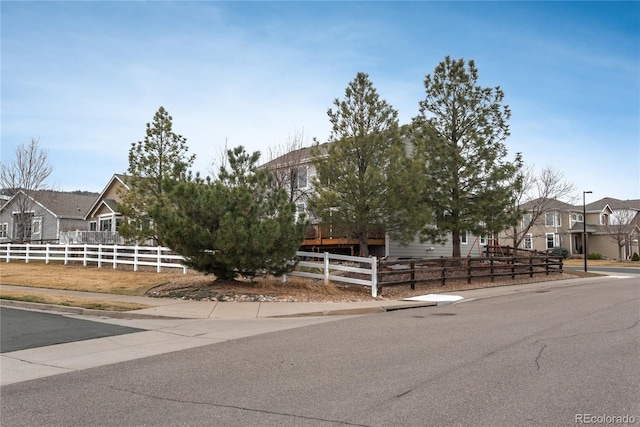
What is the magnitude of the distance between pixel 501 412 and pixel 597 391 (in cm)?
156

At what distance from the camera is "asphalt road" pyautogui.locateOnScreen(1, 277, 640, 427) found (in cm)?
545

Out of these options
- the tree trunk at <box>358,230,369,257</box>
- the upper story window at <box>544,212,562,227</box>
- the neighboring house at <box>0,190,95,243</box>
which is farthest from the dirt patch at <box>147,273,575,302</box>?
the upper story window at <box>544,212,562,227</box>

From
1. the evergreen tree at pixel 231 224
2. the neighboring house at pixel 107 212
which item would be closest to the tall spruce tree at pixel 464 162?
the evergreen tree at pixel 231 224

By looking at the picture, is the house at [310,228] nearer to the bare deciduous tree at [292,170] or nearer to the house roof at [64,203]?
the bare deciduous tree at [292,170]

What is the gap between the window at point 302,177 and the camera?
Answer: 96.4 feet

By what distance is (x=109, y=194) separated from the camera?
1729 inches

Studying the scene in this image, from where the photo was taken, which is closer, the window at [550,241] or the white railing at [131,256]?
the white railing at [131,256]

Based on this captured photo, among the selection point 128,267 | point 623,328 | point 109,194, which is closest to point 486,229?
point 623,328

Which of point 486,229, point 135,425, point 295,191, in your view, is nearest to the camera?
point 135,425

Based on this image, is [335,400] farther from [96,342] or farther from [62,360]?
[96,342]

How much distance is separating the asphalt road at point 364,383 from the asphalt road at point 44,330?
9.27 ft

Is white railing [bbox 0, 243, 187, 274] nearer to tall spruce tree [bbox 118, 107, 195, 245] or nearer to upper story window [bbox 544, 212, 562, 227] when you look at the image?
tall spruce tree [bbox 118, 107, 195, 245]

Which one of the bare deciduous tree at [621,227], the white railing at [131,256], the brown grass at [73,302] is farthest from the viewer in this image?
the bare deciduous tree at [621,227]

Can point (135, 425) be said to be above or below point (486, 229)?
below
